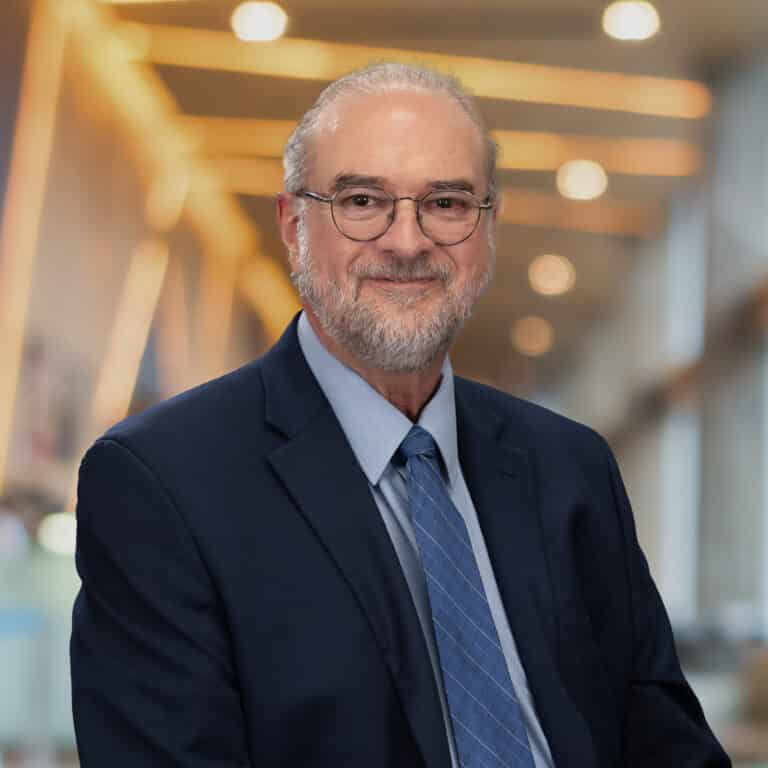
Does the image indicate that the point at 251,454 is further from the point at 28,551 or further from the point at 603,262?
the point at 603,262

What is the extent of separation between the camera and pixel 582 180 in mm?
11602

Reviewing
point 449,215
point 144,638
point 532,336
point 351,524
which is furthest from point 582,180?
point 144,638

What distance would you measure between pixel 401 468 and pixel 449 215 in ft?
0.97

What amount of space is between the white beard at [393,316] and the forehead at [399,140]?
0.33ft

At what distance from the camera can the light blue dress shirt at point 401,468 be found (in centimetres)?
188

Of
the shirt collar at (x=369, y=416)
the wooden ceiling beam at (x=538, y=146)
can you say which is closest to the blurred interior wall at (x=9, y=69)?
the wooden ceiling beam at (x=538, y=146)

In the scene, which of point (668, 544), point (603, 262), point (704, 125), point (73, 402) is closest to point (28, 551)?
point (73, 402)

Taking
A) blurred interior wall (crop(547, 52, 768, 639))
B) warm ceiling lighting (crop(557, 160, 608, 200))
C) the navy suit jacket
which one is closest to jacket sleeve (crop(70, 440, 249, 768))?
the navy suit jacket

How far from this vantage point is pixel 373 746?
174 centimetres

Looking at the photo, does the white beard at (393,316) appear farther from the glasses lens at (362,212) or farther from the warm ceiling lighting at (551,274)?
the warm ceiling lighting at (551,274)

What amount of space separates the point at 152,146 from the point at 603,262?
6.45m

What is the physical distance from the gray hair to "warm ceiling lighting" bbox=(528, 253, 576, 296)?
12.8 metres

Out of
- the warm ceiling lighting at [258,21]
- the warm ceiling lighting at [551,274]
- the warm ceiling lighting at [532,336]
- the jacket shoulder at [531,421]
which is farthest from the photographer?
the warm ceiling lighting at [532,336]

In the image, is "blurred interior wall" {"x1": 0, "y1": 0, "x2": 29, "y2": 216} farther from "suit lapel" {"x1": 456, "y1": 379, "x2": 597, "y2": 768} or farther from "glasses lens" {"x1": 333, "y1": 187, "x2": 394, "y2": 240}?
"glasses lens" {"x1": 333, "y1": 187, "x2": 394, "y2": 240}
